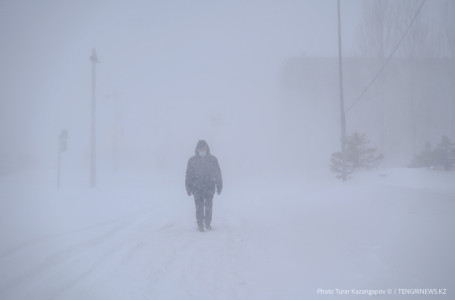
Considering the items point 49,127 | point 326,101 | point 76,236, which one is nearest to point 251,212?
point 76,236

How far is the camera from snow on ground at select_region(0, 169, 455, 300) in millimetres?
3594

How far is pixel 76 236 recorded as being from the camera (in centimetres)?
645

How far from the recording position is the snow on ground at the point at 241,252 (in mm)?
3594

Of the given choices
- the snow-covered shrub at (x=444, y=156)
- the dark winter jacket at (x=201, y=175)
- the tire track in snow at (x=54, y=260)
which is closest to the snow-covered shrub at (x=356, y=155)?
the snow-covered shrub at (x=444, y=156)

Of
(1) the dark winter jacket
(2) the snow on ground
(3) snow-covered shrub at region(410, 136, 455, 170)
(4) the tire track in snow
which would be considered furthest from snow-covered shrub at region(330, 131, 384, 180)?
(4) the tire track in snow

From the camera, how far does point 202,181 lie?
6848 mm

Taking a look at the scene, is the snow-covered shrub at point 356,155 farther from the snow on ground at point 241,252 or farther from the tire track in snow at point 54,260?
the tire track in snow at point 54,260

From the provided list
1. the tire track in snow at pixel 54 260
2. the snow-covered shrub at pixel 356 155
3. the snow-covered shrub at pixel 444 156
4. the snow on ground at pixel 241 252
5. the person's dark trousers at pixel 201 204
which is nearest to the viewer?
the snow on ground at pixel 241 252

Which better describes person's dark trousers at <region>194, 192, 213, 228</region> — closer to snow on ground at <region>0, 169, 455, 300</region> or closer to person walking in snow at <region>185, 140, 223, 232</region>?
person walking in snow at <region>185, 140, 223, 232</region>

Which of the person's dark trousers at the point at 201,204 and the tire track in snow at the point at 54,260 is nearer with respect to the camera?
the tire track in snow at the point at 54,260

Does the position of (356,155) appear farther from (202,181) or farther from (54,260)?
(54,260)

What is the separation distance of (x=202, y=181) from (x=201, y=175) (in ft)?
0.46

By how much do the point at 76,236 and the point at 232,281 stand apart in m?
4.29

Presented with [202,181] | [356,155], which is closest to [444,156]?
[356,155]
